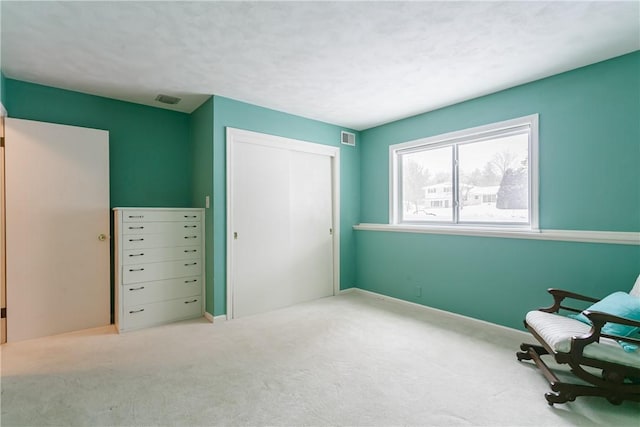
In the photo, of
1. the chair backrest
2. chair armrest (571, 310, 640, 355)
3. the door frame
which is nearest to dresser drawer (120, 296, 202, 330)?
the door frame

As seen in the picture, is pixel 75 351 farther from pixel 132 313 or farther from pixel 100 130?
pixel 100 130

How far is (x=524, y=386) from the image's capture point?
2084 millimetres

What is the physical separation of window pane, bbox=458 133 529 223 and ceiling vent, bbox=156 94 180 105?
11.2 ft

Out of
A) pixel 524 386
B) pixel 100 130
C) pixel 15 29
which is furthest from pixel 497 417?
pixel 100 130

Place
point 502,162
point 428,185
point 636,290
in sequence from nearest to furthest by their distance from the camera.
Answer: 1. point 636,290
2. point 502,162
3. point 428,185

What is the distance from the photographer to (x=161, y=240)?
10.9 ft

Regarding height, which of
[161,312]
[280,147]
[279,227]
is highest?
[280,147]

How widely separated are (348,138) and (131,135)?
2878mm

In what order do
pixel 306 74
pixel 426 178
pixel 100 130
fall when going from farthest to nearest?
pixel 426 178
pixel 100 130
pixel 306 74

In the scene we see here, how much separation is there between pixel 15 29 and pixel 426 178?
4109mm

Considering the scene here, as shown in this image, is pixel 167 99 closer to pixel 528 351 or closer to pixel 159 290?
pixel 159 290

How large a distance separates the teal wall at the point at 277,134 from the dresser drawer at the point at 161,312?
14.4 inches

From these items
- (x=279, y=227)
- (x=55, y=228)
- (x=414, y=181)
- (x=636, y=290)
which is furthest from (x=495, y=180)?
(x=55, y=228)

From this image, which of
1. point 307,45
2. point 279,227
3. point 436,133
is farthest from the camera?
point 279,227
